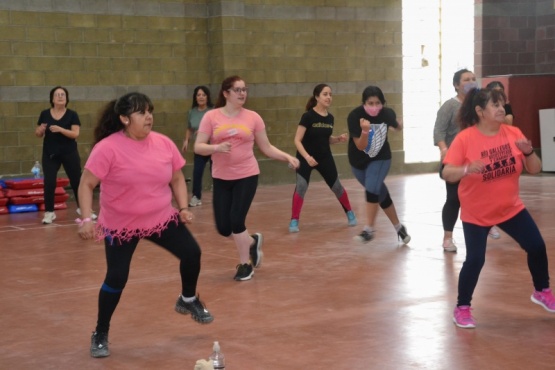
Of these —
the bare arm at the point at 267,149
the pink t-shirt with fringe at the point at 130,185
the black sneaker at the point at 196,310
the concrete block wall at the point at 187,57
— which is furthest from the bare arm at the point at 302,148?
the concrete block wall at the point at 187,57

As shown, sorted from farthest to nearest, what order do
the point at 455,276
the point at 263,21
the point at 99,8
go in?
the point at 263,21
the point at 99,8
the point at 455,276

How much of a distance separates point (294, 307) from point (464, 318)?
56.2 inches

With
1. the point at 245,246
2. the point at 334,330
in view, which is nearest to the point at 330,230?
the point at 245,246

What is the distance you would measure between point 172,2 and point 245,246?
30.9ft

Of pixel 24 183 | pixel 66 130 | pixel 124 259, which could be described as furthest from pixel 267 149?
pixel 24 183

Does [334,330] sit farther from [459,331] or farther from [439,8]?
[439,8]

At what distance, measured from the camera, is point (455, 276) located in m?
8.19

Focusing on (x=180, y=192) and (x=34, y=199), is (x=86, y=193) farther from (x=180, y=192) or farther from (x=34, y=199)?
(x=34, y=199)

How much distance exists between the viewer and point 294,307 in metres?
7.22

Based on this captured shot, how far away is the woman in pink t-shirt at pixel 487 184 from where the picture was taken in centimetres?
632

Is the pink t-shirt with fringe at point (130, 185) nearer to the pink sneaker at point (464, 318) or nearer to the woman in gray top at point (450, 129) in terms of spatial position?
the pink sneaker at point (464, 318)

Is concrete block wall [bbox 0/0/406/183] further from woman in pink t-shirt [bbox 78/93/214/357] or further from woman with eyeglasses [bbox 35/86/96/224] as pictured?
woman in pink t-shirt [bbox 78/93/214/357]

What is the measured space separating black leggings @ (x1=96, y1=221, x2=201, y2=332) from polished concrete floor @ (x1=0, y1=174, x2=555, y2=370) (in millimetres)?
323

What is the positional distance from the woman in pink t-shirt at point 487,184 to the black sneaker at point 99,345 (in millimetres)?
2350
